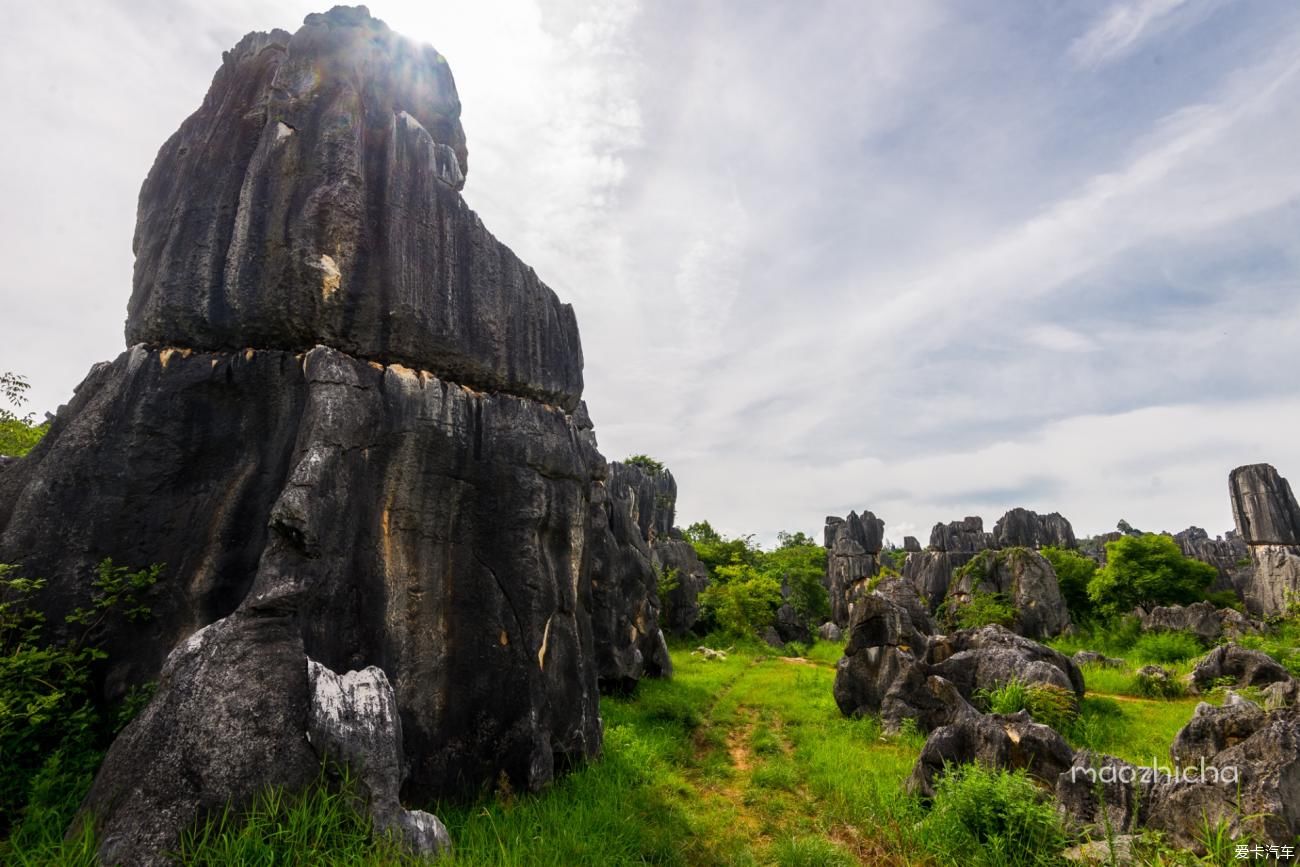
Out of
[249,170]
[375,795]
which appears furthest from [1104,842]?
[249,170]

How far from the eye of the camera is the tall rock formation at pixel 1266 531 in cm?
2777

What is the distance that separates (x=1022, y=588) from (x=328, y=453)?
32500 mm

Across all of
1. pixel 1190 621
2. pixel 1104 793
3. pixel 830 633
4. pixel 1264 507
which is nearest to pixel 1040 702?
pixel 1104 793

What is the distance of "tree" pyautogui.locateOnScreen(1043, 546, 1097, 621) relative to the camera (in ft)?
103

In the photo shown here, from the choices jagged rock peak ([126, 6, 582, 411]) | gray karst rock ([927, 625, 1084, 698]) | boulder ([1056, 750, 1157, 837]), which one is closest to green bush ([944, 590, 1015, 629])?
gray karst rock ([927, 625, 1084, 698])

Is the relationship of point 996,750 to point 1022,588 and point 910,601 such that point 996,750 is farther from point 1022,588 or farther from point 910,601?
point 1022,588

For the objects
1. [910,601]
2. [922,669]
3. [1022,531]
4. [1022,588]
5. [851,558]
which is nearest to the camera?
[922,669]

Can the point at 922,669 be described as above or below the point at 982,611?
above

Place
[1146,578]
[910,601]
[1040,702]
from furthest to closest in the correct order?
[1146,578]
[910,601]
[1040,702]

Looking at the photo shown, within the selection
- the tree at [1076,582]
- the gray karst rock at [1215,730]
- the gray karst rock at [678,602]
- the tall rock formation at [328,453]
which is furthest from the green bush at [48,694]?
the tree at [1076,582]

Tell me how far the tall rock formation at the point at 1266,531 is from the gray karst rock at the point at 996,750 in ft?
99.6

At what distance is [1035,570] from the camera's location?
96.2 feet

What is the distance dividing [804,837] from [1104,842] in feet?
11.0

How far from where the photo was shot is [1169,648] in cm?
2222
